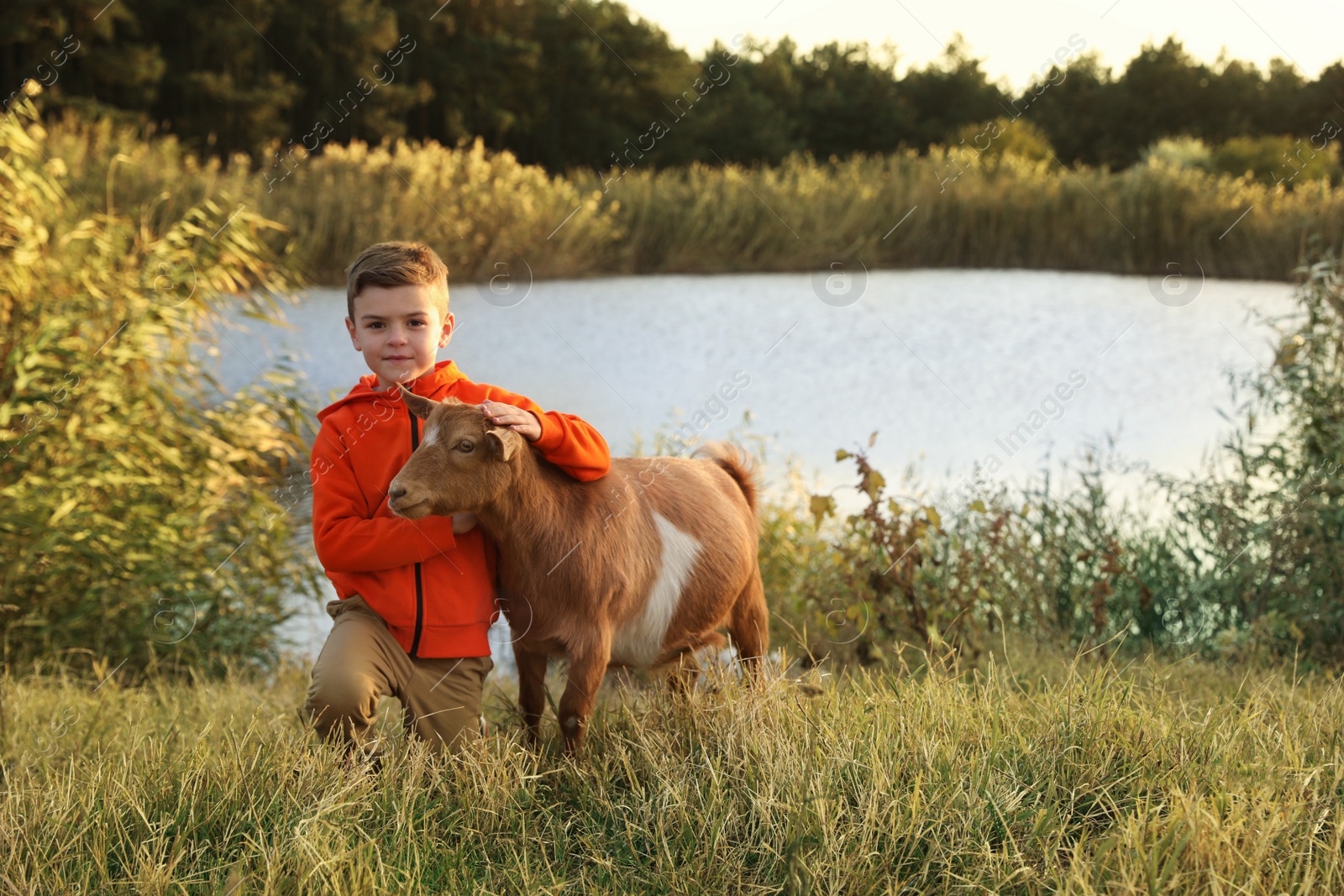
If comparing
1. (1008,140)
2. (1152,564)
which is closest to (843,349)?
(1152,564)

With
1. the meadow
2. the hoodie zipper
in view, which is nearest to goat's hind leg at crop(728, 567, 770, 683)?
the meadow

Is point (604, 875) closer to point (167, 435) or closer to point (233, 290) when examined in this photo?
point (167, 435)

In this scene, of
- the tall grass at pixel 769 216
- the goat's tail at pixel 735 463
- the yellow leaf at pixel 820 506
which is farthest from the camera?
the tall grass at pixel 769 216

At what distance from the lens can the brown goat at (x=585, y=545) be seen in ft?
7.95

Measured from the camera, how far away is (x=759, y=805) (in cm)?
231

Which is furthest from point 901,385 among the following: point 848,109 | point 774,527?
point 848,109

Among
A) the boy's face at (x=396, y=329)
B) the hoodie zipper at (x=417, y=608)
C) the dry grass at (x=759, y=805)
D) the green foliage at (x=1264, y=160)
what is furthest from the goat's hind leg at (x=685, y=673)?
the green foliage at (x=1264, y=160)

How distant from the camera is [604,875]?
2.33 metres

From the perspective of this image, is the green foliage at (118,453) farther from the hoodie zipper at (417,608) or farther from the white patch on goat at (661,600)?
the white patch on goat at (661,600)

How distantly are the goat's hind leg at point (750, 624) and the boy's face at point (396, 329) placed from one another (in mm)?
1215

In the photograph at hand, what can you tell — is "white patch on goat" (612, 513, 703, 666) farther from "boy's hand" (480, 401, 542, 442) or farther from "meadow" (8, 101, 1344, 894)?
"boy's hand" (480, 401, 542, 442)

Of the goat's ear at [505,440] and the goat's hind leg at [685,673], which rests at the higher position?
the goat's ear at [505,440]

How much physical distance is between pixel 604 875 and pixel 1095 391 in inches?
215

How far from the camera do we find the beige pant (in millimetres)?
2670
